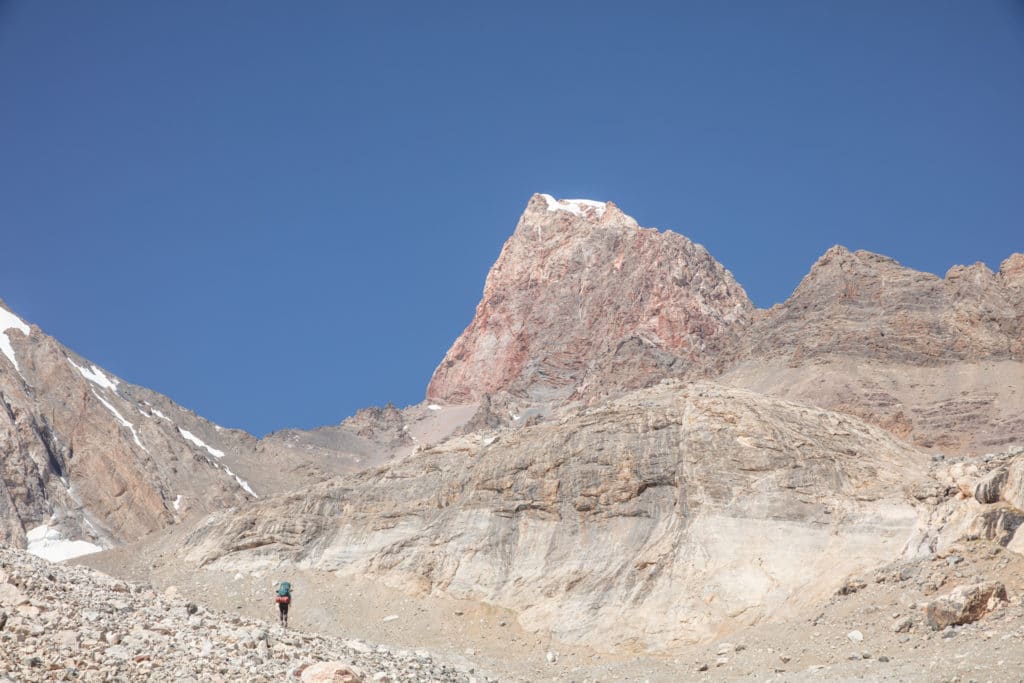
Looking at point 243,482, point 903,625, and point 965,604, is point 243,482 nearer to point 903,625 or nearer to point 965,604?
point 903,625

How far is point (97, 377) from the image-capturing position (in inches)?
5832

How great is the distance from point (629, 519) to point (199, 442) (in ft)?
380

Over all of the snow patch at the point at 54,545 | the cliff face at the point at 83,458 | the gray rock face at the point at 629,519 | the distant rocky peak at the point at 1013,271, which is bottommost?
the gray rock face at the point at 629,519

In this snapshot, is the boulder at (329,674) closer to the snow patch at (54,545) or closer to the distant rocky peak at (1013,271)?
the snow patch at (54,545)

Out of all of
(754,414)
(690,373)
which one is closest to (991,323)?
(690,373)

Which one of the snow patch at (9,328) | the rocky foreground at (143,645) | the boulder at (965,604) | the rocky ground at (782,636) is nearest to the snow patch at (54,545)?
Result: the snow patch at (9,328)

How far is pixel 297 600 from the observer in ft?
167

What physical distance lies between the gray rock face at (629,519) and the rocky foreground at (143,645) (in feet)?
43.8

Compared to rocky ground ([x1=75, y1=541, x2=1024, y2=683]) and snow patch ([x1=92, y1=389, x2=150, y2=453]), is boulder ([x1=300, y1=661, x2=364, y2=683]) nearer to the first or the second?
rocky ground ([x1=75, y1=541, x2=1024, y2=683])

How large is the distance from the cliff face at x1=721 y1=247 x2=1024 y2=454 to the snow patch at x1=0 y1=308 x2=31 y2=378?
77555mm

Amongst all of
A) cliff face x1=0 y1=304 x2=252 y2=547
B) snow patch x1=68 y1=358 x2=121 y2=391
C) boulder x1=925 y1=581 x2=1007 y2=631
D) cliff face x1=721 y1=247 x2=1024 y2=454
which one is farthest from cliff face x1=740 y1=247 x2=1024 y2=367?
boulder x1=925 y1=581 x2=1007 y2=631

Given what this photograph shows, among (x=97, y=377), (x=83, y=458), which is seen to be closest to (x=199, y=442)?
(x=97, y=377)

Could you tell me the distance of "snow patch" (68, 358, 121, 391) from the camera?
472ft

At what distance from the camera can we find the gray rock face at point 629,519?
139 ft
